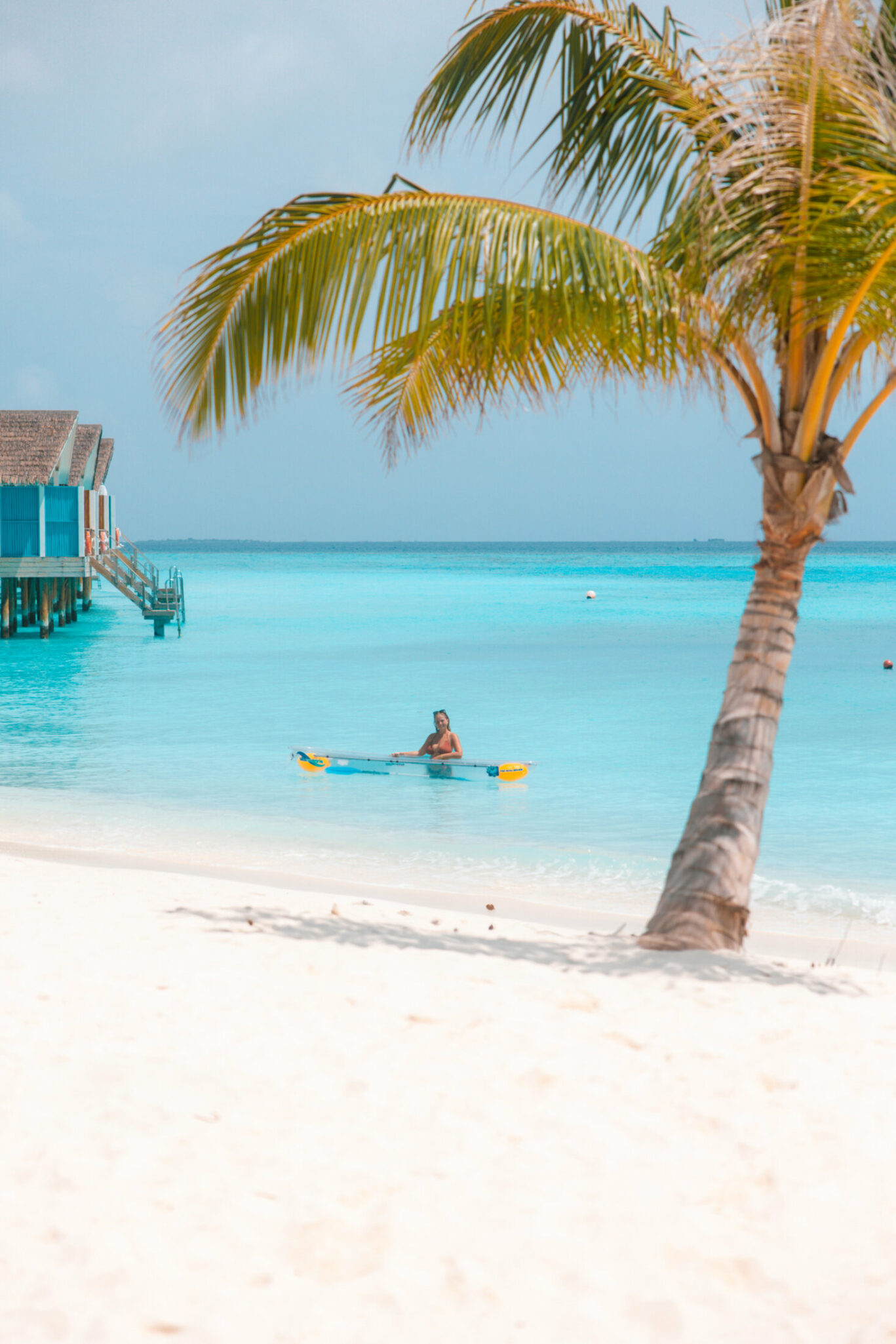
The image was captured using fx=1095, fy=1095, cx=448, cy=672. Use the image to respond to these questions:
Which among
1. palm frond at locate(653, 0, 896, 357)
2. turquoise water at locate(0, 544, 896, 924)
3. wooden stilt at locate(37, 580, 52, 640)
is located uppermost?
palm frond at locate(653, 0, 896, 357)

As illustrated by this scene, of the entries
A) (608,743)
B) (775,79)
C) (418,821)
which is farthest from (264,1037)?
(608,743)

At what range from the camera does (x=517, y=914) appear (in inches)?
327

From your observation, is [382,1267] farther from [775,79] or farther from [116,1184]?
[775,79]

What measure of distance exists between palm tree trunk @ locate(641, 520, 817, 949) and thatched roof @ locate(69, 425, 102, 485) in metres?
29.3

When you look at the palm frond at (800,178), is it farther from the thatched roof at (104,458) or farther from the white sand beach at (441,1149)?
the thatched roof at (104,458)

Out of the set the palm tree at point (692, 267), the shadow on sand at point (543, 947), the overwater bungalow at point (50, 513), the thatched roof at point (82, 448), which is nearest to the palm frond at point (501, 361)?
the palm tree at point (692, 267)

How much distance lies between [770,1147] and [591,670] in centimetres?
2700

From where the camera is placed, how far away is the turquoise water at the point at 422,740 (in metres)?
11.2

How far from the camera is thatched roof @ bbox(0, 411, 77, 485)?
28.9 m

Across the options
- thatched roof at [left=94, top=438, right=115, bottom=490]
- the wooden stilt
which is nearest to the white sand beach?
the wooden stilt

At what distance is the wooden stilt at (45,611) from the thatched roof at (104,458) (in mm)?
3918

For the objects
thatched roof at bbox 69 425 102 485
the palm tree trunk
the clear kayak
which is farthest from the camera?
thatched roof at bbox 69 425 102 485

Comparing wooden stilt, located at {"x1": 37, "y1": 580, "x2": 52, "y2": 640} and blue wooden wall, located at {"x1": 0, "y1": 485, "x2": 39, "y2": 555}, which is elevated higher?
blue wooden wall, located at {"x1": 0, "y1": 485, "x2": 39, "y2": 555}

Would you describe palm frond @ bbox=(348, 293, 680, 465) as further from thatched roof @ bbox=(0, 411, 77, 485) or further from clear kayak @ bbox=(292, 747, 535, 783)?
thatched roof @ bbox=(0, 411, 77, 485)
